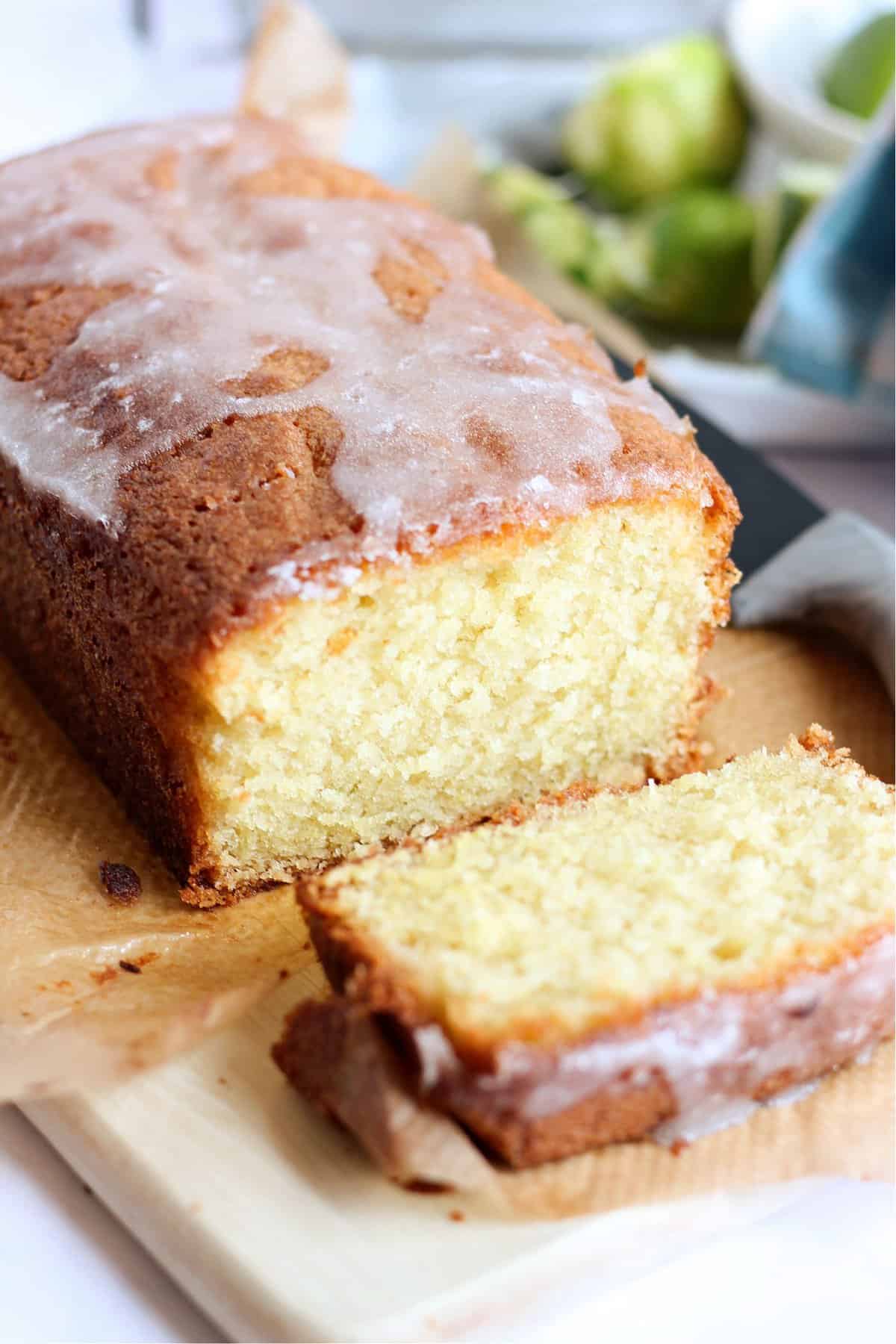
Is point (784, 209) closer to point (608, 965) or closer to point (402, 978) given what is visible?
point (608, 965)

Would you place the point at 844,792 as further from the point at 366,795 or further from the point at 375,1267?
the point at 375,1267

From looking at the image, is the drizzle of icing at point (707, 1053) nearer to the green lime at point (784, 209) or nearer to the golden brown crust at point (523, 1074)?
the golden brown crust at point (523, 1074)

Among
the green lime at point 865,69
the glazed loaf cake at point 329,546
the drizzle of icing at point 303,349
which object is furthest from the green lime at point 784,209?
the glazed loaf cake at point 329,546

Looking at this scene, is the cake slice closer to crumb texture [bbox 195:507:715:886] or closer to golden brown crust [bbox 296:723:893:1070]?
golden brown crust [bbox 296:723:893:1070]

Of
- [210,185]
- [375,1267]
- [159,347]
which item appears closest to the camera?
[375,1267]

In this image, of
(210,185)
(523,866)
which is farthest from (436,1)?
(523,866)

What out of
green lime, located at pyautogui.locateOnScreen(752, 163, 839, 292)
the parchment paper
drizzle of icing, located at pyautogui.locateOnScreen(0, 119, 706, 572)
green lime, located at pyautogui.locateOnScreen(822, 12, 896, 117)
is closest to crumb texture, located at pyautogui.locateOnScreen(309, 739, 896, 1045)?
the parchment paper
